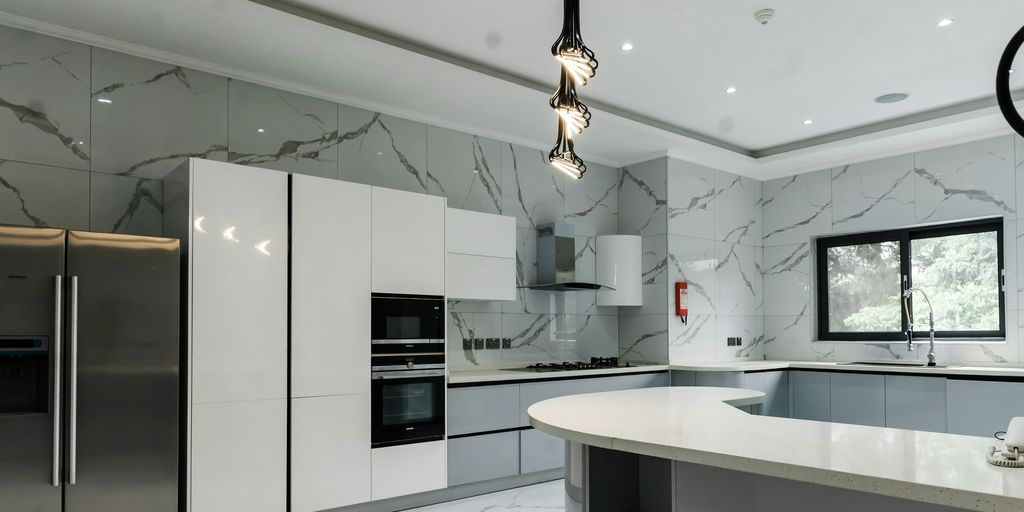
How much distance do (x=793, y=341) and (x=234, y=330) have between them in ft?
16.5

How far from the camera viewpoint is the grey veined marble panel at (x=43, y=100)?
336cm

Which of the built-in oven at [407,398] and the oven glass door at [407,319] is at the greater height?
the oven glass door at [407,319]

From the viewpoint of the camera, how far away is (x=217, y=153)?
13.0ft

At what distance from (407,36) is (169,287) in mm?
1787

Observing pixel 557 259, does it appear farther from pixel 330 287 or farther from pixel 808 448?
pixel 808 448

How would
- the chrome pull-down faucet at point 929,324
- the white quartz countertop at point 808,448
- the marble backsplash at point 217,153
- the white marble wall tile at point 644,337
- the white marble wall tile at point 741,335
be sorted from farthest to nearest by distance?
the white marble wall tile at point 741,335
the white marble wall tile at point 644,337
the chrome pull-down faucet at point 929,324
the marble backsplash at point 217,153
the white quartz countertop at point 808,448

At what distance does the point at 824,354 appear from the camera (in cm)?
627

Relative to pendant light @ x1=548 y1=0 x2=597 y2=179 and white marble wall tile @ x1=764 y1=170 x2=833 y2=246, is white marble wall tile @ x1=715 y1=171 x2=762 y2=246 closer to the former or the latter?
white marble wall tile @ x1=764 y1=170 x2=833 y2=246

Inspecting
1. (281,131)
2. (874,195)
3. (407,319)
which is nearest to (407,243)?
(407,319)

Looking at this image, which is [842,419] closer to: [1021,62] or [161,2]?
[1021,62]

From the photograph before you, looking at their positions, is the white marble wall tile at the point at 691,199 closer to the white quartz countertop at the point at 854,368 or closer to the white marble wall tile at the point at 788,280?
the white marble wall tile at the point at 788,280

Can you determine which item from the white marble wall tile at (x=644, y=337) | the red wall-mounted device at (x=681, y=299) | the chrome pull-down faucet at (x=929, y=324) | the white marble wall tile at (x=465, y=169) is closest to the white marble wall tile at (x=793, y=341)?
the chrome pull-down faucet at (x=929, y=324)

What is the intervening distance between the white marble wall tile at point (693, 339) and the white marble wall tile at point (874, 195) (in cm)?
146

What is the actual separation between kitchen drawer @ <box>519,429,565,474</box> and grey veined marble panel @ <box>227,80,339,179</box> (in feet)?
6.99
